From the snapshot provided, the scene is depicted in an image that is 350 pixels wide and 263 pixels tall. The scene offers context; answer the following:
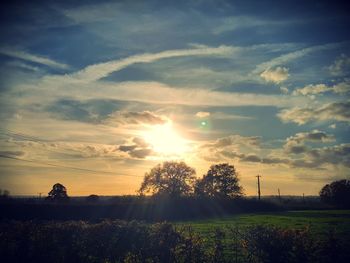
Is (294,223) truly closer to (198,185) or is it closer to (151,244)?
(151,244)

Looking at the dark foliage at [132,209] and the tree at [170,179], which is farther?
the tree at [170,179]

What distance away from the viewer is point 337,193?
289 feet

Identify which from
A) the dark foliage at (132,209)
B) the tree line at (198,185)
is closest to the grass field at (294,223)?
the dark foliage at (132,209)

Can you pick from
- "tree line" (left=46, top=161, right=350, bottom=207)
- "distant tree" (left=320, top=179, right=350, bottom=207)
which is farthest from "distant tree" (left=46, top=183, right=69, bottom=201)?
"distant tree" (left=320, top=179, right=350, bottom=207)

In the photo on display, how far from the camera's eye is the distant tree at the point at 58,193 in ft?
295

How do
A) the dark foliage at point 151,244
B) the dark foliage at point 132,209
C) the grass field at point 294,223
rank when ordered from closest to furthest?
the dark foliage at point 151,244
the grass field at point 294,223
the dark foliage at point 132,209

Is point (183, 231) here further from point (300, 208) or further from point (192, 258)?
point (300, 208)

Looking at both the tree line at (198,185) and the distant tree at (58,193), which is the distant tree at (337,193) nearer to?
the tree line at (198,185)

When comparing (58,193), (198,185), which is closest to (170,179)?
(198,185)

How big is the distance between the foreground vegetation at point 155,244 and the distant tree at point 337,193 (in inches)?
3175

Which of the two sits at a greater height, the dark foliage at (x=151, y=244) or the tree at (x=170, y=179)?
the tree at (x=170, y=179)

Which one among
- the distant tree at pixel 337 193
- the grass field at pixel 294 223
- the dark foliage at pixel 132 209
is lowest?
the grass field at pixel 294 223

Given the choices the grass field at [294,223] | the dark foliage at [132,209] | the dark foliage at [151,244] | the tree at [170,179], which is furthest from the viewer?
the tree at [170,179]

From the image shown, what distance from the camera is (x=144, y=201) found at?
194 ft
